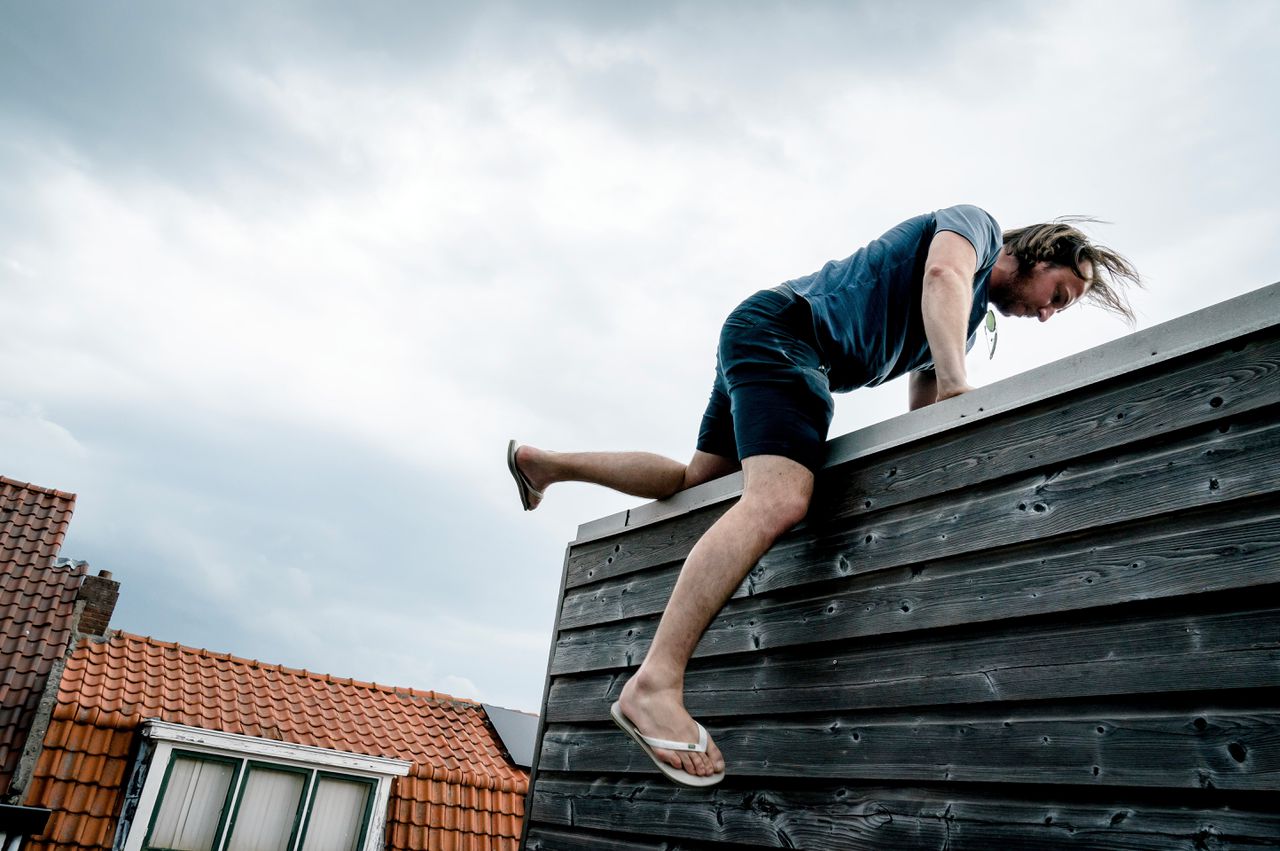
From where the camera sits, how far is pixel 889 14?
532cm

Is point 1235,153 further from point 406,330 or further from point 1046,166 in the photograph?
point 406,330

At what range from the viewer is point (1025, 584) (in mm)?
1569

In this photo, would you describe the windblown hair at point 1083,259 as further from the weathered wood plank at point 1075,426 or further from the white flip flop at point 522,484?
the white flip flop at point 522,484

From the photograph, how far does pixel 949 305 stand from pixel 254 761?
29.1 feet

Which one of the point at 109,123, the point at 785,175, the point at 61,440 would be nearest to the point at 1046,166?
the point at 785,175

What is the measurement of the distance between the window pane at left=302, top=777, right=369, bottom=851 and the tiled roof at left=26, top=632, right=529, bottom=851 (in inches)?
14.0

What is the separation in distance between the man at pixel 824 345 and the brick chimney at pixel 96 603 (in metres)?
9.46

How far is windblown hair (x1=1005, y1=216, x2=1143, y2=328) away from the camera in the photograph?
2225mm

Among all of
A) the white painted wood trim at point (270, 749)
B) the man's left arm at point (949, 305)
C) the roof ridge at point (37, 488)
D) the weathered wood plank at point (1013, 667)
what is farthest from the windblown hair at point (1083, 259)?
the roof ridge at point (37, 488)

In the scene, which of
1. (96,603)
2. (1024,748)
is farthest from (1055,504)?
(96,603)

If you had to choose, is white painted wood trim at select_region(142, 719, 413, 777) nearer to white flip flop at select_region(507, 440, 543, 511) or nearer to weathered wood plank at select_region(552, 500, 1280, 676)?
white flip flop at select_region(507, 440, 543, 511)

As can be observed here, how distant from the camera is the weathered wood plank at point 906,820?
1.23m

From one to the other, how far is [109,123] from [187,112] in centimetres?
86

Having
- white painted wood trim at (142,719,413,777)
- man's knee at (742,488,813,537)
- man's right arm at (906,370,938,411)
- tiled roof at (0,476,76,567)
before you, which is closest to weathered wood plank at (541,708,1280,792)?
man's knee at (742,488,813,537)
